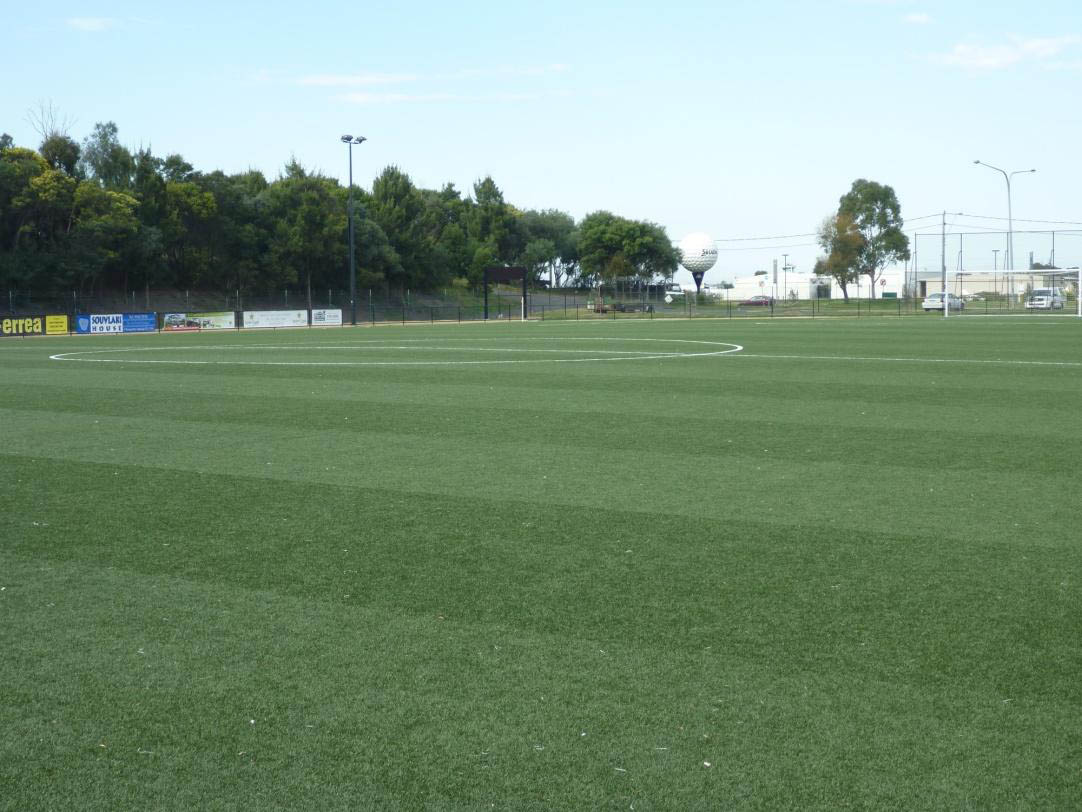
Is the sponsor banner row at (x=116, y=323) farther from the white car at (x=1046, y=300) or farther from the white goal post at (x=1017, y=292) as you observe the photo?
the white car at (x=1046, y=300)

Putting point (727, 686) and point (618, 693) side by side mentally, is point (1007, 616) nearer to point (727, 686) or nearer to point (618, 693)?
point (727, 686)

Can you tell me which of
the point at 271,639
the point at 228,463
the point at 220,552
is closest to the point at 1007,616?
the point at 271,639

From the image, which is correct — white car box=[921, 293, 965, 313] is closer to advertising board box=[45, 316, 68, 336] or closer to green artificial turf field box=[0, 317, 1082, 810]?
advertising board box=[45, 316, 68, 336]

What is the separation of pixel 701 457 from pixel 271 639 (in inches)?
220

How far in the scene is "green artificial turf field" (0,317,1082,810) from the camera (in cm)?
367

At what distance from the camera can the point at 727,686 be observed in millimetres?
4367

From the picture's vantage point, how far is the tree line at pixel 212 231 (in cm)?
5962

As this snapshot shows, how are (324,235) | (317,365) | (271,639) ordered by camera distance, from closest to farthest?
(271,639)
(317,365)
(324,235)

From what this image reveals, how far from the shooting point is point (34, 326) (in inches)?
1864

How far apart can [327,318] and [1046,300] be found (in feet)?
125

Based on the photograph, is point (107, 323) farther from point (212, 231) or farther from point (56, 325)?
point (212, 231)

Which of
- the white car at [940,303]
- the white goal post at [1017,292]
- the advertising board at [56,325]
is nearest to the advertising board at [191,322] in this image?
→ the advertising board at [56,325]

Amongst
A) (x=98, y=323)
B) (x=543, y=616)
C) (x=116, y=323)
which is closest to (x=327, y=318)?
(x=116, y=323)

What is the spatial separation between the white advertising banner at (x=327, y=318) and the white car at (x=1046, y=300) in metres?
36.5
